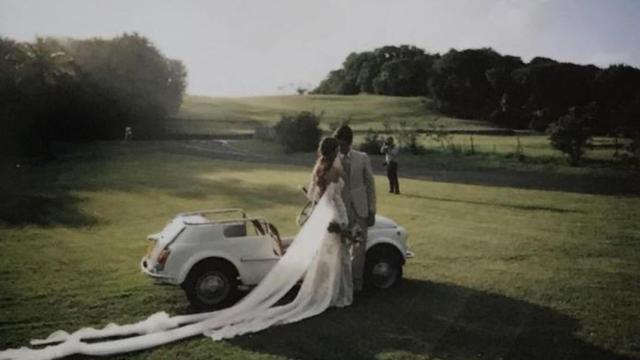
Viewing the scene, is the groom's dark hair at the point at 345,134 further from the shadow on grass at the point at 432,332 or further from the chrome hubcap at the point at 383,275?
the shadow on grass at the point at 432,332

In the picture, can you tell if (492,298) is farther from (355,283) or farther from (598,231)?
(598,231)

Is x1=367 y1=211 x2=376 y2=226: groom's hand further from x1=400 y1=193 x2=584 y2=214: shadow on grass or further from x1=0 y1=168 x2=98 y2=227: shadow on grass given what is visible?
x1=400 y1=193 x2=584 y2=214: shadow on grass

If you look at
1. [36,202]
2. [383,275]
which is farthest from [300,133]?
[383,275]

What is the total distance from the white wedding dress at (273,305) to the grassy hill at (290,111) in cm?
1882

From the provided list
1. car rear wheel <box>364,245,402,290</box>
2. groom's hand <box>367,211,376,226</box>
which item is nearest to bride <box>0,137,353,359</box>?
groom's hand <box>367,211,376,226</box>

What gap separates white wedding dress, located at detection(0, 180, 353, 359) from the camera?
652cm

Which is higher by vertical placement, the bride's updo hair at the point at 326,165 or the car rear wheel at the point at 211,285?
the bride's updo hair at the point at 326,165

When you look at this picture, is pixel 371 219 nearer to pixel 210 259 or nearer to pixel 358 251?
pixel 358 251

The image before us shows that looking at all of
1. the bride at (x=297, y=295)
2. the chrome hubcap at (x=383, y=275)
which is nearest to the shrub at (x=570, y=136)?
the chrome hubcap at (x=383, y=275)

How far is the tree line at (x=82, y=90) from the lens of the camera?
1633cm

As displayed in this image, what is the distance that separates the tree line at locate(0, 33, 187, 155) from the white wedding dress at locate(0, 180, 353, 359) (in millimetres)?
8411

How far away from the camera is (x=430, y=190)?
1980 centimetres

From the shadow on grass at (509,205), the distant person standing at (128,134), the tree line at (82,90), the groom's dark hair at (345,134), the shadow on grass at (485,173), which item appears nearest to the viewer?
the groom's dark hair at (345,134)

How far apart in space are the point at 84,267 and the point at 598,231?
10205 millimetres
